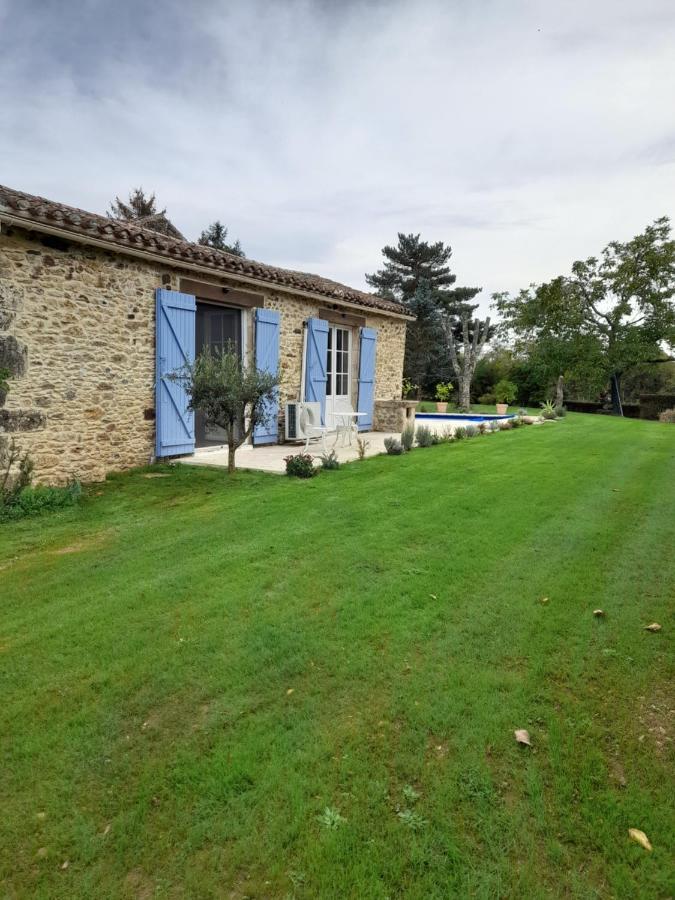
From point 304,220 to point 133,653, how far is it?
832 inches

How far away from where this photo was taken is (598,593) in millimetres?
3252

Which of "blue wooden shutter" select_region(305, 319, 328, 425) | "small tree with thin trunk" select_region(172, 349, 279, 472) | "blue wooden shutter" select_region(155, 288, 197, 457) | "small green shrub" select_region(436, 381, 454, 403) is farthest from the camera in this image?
"small green shrub" select_region(436, 381, 454, 403)

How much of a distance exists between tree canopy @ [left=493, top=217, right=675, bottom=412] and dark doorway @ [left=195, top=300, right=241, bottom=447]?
15425 mm

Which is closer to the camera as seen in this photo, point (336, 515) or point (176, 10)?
point (336, 515)

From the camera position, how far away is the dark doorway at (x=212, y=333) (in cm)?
951

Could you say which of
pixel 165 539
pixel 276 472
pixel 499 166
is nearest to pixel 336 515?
pixel 165 539

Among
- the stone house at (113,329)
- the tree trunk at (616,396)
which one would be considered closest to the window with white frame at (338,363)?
the stone house at (113,329)

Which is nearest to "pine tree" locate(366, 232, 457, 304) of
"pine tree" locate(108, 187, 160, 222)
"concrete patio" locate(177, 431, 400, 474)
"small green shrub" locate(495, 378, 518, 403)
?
"small green shrub" locate(495, 378, 518, 403)

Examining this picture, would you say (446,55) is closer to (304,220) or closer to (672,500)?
(672,500)

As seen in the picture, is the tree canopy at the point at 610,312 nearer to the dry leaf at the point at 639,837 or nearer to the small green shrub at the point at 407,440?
the small green shrub at the point at 407,440

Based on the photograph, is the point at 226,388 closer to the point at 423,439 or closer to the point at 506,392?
the point at 423,439

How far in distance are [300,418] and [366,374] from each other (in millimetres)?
3282

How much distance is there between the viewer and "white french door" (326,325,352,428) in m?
11.1

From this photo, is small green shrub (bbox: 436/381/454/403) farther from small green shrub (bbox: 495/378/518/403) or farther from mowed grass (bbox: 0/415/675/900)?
mowed grass (bbox: 0/415/675/900)
